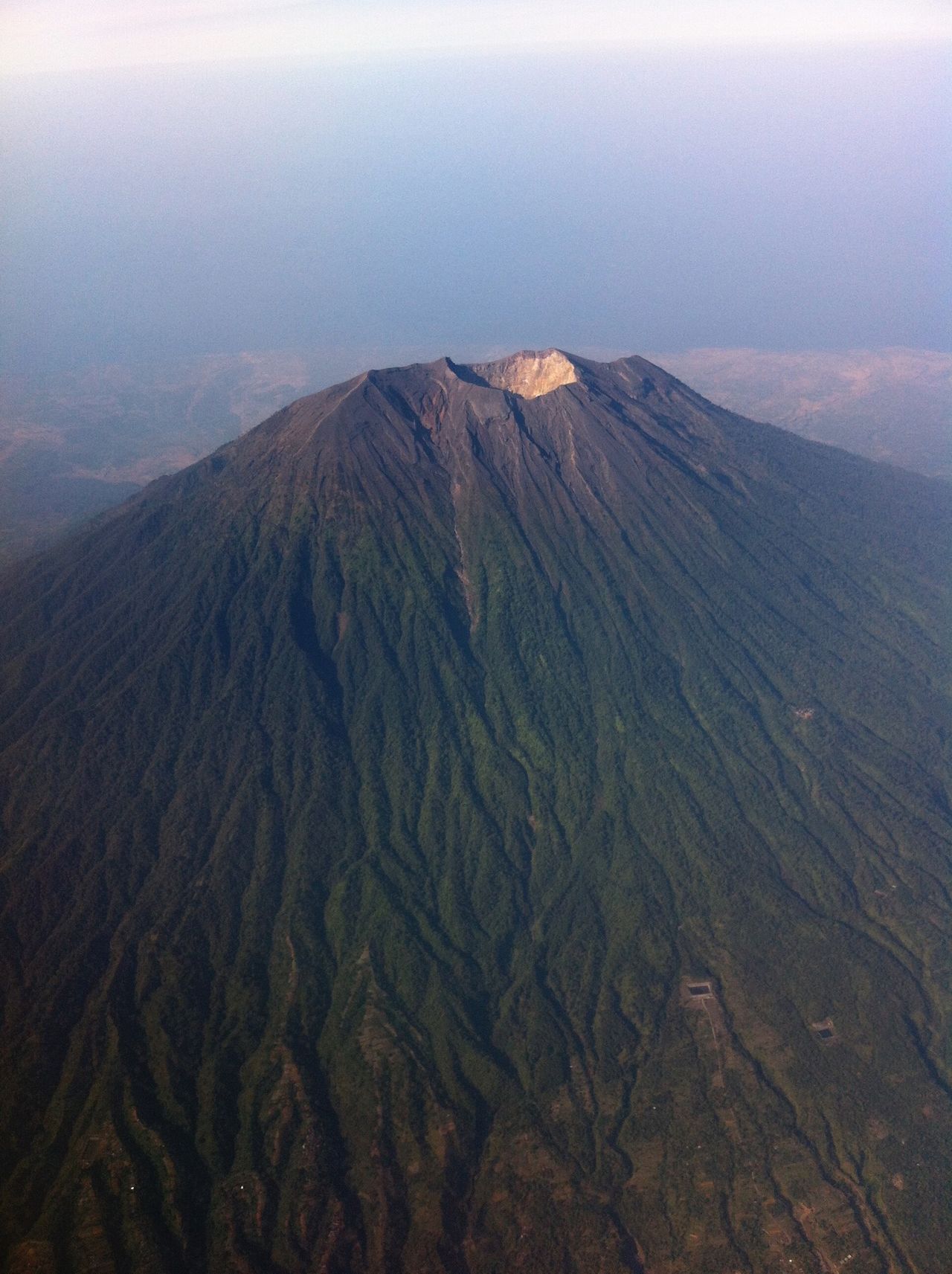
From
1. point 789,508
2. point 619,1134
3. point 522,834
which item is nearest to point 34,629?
point 522,834

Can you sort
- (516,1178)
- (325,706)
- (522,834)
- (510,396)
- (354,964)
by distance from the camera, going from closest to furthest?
(516,1178) → (354,964) → (522,834) → (325,706) → (510,396)

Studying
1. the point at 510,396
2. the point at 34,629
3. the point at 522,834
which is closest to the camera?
the point at 522,834

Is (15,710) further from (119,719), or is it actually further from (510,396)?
(510,396)

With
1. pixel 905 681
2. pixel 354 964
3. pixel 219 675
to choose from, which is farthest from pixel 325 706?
pixel 905 681

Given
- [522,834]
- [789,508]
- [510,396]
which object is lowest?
[522,834]

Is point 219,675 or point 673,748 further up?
point 219,675

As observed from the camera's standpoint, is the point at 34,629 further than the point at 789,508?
No
